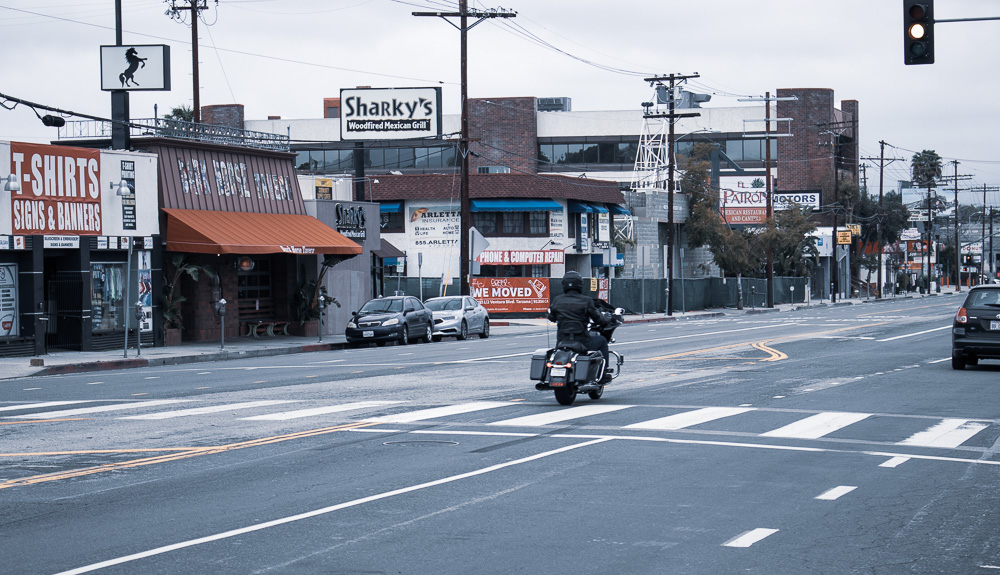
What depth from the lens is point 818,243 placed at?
88.6m

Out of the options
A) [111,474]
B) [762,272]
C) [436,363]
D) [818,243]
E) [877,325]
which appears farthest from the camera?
[818,243]

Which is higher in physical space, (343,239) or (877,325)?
(343,239)

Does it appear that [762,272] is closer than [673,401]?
No

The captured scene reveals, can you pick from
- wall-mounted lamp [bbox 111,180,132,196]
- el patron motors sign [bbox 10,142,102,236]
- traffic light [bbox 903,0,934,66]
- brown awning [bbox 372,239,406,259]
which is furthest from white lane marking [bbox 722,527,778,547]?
brown awning [bbox 372,239,406,259]

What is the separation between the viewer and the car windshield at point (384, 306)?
3525 cm

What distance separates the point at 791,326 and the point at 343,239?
656 inches

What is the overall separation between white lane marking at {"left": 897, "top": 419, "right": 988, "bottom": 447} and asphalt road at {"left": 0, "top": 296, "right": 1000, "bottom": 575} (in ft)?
0.17

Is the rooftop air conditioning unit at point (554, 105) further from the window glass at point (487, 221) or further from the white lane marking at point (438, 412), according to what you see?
the white lane marking at point (438, 412)

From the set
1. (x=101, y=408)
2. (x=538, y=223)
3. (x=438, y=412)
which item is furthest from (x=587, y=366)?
(x=538, y=223)

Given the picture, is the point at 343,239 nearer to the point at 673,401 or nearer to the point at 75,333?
the point at 75,333

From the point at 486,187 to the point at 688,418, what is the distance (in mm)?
42624

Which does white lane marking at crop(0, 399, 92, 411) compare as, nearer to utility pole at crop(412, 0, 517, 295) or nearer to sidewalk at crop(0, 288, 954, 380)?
sidewalk at crop(0, 288, 954, 380)

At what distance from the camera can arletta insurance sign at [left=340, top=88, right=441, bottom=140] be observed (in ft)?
157

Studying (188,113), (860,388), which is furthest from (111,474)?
(188,113)
